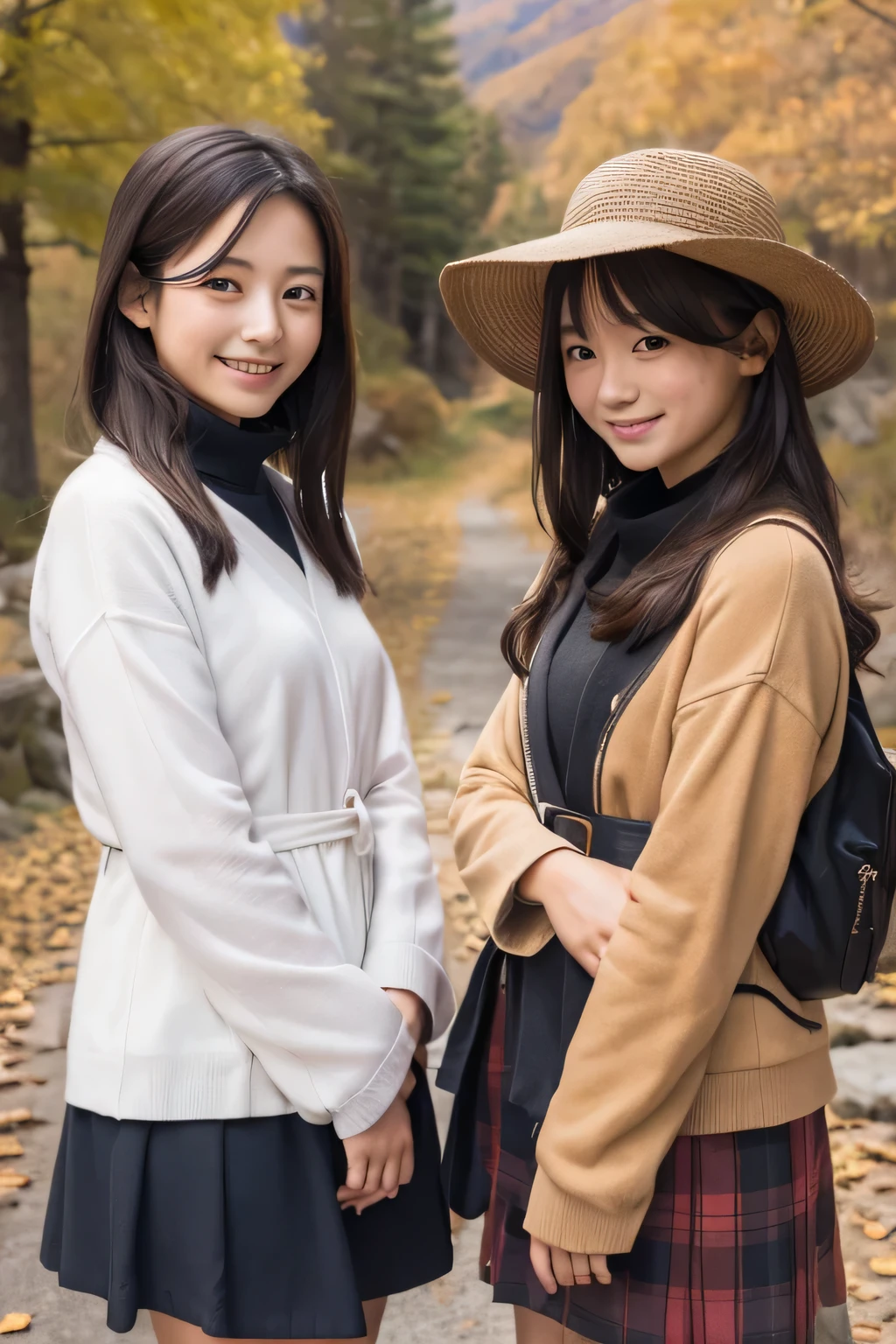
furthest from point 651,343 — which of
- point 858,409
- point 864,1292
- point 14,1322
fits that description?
point 858,409

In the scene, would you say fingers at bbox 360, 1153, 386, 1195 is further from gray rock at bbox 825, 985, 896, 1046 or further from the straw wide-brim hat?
gray rock at bbox 825, 985, 896, 1046

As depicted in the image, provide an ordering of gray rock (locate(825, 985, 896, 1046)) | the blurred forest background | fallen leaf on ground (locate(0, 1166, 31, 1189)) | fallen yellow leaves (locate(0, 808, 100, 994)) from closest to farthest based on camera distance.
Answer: fallen leaf on ground (locate(0, 1166, 31, 1189)), gray rock (locate(825, 985, 896, 1046)), fallen yellow leaves (locate(0, 808, 100, 994)), the blurred forest background

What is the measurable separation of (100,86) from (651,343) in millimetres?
5993

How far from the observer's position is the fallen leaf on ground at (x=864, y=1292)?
109 inches

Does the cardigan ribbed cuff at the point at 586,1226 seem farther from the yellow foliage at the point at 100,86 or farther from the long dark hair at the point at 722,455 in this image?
the yellow foliage at the point at 100,86

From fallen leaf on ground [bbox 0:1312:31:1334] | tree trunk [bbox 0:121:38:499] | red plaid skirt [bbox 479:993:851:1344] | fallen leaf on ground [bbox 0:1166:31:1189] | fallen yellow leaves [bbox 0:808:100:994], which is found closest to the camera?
red plaid skirt [bbox 479:993:851:1344]

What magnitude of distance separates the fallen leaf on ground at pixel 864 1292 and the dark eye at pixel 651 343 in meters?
2.35

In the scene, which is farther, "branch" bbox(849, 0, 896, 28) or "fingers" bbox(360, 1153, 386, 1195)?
"branch" bbox(849, 0, 896, 28)

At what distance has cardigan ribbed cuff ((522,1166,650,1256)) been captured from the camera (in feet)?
4.62

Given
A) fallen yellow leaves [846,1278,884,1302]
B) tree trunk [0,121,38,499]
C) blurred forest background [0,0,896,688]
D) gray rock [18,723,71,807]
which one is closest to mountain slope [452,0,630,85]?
blurred forest background [0,0,896,688]

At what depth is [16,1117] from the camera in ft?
11.5

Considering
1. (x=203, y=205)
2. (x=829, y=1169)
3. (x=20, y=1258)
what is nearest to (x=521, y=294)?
(x=203, y=205)

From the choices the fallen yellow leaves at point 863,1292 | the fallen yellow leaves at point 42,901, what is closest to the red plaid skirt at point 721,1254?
the fallen yellow leaves at point 863,1292

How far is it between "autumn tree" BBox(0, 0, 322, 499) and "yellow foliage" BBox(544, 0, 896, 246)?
2.35 metres
